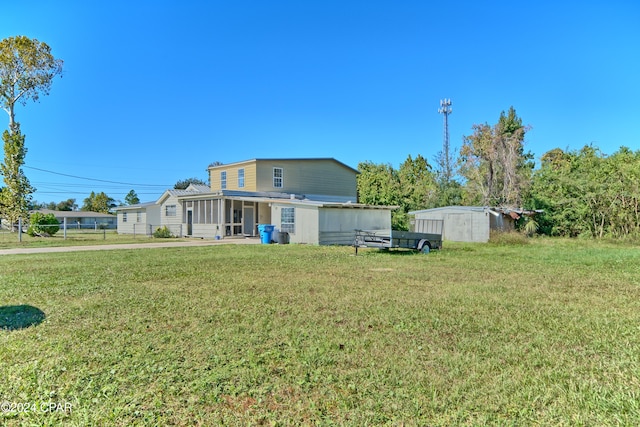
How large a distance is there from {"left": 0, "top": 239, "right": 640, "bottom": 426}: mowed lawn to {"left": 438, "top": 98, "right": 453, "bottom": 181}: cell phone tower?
2697 cm

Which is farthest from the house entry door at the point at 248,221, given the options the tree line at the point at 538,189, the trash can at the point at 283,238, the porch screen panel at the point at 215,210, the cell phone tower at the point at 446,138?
the cell phone tower at the point at 446,138

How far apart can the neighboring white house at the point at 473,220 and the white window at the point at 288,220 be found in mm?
9091

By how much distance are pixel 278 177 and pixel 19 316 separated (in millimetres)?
23033

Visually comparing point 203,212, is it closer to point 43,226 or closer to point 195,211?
point 195,211

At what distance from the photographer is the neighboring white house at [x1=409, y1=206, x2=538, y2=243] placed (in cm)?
1978

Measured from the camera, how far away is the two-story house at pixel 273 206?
1877 cm

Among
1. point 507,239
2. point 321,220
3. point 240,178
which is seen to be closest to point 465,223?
point 507,239

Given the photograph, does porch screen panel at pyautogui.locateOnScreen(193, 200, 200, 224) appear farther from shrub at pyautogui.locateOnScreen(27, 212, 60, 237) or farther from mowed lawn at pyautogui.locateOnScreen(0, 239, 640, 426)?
mowed lawn at pyautogui.locateOnScreen(0, 239, 640, 426)

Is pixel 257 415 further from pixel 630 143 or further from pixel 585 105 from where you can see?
pixel 630 143

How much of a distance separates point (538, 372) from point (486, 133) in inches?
1016

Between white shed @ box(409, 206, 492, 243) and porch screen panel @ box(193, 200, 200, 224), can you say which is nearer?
white shed @ box(409, 206, 492, 243)

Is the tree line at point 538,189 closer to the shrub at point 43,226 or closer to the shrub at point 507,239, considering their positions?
the shrub at point 507,239

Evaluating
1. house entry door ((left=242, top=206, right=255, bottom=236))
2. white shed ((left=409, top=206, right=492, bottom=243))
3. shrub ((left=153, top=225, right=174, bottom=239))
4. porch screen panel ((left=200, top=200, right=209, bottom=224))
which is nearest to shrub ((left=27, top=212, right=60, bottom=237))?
shrub ((left=153, top=225, right=174, bottom=239))

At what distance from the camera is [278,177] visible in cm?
2745
